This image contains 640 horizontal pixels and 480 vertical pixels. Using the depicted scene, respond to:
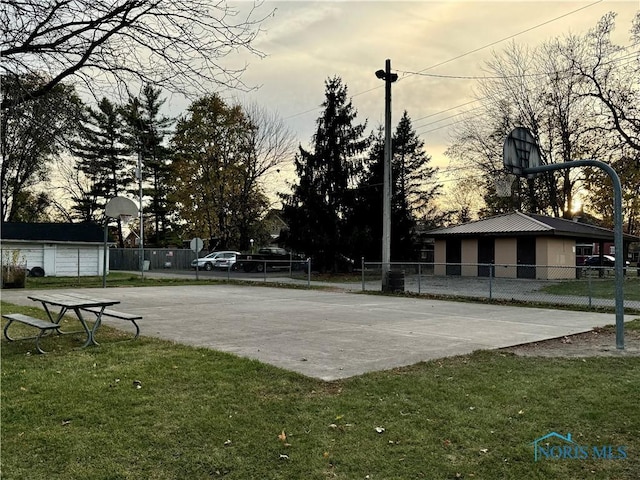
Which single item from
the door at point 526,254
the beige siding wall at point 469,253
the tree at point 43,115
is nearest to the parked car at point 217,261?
the beige siding wall at point 469,253

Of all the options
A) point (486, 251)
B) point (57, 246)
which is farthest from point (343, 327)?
point (57, 246)

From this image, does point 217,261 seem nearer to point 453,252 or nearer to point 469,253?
point 453,252

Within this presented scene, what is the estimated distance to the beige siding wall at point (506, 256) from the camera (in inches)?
1170

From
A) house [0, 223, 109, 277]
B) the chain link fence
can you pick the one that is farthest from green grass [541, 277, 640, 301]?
house [0, 223, 109, 277]

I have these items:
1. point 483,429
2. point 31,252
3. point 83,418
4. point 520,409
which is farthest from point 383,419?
point 31,252

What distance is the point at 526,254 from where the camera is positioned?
2936 cm

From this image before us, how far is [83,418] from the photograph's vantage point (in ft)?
14.1

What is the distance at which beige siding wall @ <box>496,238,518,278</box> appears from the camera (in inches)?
1170

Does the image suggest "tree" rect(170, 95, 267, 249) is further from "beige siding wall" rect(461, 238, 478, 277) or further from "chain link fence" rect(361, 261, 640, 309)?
"chain link fence" rect(361, 261, 640, 309)

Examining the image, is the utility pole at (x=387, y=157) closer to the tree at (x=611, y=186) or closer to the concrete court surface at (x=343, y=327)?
the concrete court surface at (x=343, y=327)

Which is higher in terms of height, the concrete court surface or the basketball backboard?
the basketball backboard

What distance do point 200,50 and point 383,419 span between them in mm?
4427

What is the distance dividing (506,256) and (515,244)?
3.09ft

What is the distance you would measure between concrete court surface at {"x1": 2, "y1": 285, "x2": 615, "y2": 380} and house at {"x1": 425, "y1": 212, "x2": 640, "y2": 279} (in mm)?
15110
